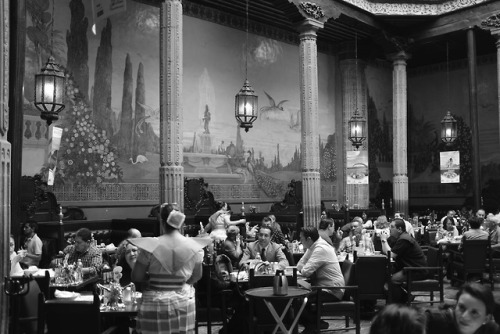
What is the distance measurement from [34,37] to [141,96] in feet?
11.4

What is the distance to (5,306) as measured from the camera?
5121 millimetres

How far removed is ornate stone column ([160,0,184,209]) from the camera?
1117cm

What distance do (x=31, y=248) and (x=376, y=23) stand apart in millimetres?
13351

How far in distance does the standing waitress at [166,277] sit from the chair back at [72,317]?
0.36 meters

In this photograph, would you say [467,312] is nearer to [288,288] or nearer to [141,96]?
[288,288]

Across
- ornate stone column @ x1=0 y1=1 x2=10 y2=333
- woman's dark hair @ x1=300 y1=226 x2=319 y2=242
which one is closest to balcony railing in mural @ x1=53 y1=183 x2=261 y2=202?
woman's dark hair @ x1=300 y1=226 x2=319 y2=242

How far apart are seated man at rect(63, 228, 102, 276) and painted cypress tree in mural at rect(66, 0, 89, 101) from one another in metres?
7.65

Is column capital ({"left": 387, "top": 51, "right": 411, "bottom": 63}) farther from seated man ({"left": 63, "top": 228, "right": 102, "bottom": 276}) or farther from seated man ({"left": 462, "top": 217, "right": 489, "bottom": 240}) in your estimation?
seated man ({"left": 63, "top": 228, "right": 102, "bottom": 276})

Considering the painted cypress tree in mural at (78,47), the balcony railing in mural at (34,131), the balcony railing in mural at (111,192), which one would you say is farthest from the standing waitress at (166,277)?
the painted cypress tree in mural at (78,47)

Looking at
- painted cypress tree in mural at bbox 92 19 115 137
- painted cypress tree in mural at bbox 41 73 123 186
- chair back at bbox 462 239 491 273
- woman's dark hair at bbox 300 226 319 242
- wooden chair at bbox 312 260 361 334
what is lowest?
wooden chair at bbox 312 260 361 334

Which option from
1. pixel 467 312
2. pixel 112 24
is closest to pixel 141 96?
pixel 112 24

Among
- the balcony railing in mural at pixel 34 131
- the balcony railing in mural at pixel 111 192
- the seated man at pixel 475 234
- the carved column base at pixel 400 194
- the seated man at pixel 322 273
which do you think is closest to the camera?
the seated man at pixel 322 273

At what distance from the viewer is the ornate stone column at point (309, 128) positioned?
15.1 meters

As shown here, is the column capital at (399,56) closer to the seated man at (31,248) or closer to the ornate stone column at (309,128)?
the ornate stone column at (309,128)
